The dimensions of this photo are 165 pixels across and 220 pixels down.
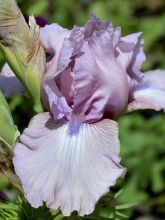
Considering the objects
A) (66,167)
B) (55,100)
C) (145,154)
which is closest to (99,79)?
(55,100)

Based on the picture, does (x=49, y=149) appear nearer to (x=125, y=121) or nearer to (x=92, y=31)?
(x=92, y=31)

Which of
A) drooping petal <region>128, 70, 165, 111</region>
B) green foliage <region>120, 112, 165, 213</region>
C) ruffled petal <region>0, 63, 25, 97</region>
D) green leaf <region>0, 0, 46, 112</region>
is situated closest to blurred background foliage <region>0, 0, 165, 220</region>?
green foliage <region>120, 112, 165, 213</region>

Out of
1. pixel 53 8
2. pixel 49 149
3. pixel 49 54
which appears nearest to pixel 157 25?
pixel 53 8

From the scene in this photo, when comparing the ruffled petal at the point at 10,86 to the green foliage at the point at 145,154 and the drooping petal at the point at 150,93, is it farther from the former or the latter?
the green foliage at the point at 145,154

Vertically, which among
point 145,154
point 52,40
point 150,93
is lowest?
point 145,154

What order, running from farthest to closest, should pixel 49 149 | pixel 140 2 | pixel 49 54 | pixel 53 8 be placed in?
pixel 140 2 < pixel 53 8 < pixel 49 54 < pixel 49 149

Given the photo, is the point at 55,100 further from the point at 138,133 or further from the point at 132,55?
the point at 138,133

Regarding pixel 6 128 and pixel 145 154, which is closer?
Result: pixel 6 128

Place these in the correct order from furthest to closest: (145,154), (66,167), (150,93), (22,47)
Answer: (145,154), (150,93), (22,47), (66,167)
